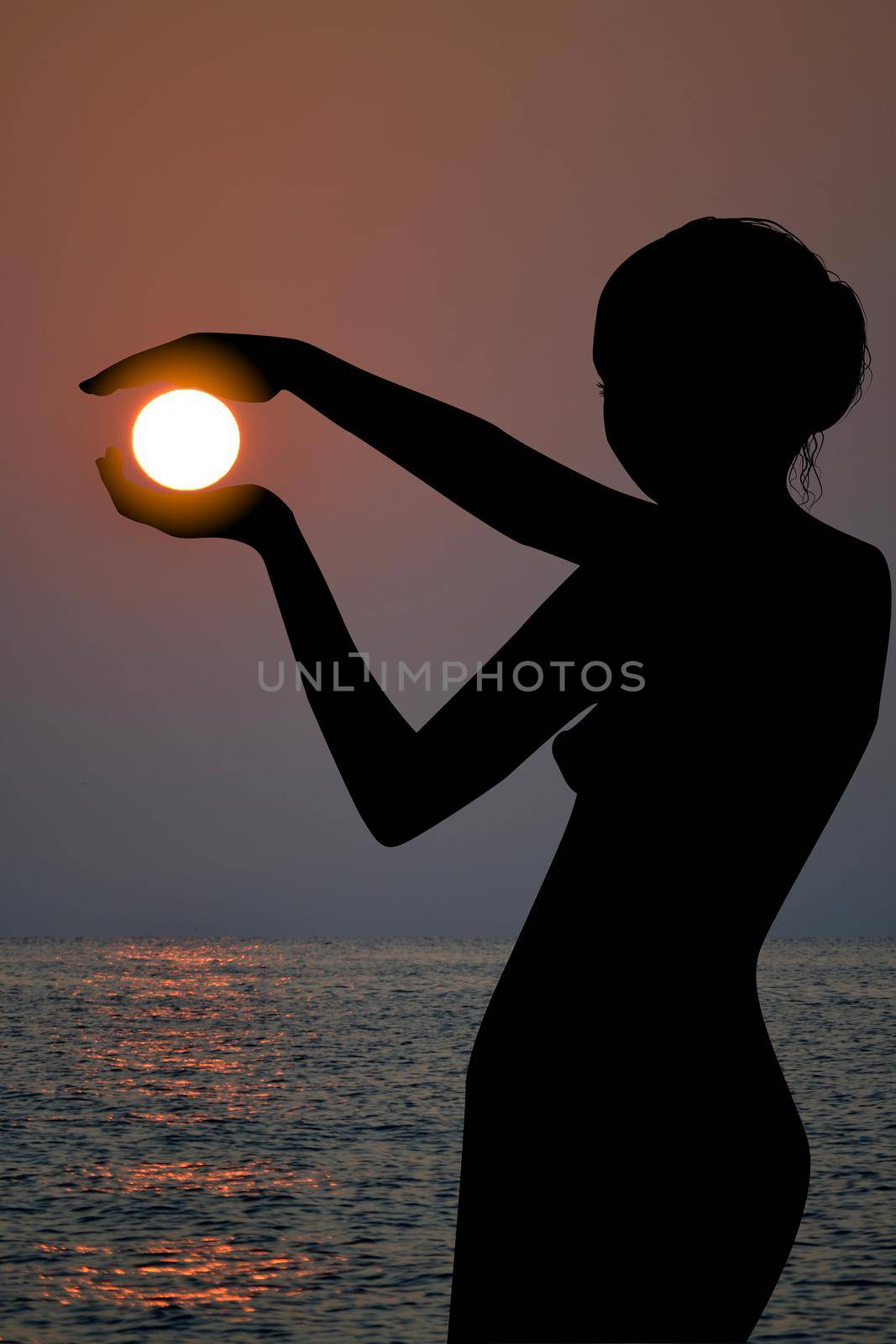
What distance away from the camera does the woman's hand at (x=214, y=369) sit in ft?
5.39

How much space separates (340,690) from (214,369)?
1.59 ft

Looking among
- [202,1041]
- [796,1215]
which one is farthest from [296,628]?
[202,1041]

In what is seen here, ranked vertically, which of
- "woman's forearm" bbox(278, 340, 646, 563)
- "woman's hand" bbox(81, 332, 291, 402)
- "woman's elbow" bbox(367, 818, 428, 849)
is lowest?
"woman's elbow" bbox(367, 818, 428, 849)

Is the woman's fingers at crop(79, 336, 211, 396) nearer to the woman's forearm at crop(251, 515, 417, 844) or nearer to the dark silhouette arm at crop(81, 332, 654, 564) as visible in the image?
the dark silhouette arm at crop(81, 332, 654, 564)

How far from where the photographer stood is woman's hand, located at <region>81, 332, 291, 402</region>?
1643mm

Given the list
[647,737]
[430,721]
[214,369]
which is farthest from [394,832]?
[214,369]

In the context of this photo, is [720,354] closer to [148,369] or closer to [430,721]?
[430,721]

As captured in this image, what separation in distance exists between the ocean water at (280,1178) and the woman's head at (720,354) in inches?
703

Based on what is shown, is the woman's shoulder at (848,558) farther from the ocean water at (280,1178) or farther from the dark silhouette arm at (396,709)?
the ocean water at (280,1178)

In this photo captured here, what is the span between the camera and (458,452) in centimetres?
169

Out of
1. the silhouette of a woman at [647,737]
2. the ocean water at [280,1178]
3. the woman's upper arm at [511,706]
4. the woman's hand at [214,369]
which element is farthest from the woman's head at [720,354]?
the ocean water at [280,1178]

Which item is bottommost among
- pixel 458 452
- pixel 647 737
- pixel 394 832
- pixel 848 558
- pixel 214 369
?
pixel 394 832

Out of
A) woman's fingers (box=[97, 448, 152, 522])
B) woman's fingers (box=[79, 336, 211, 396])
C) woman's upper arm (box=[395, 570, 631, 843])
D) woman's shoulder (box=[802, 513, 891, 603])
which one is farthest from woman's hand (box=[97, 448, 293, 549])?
woman's shoulder (box=[802, 513, 891, 603])

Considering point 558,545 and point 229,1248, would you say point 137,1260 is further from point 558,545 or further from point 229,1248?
point 558,545
